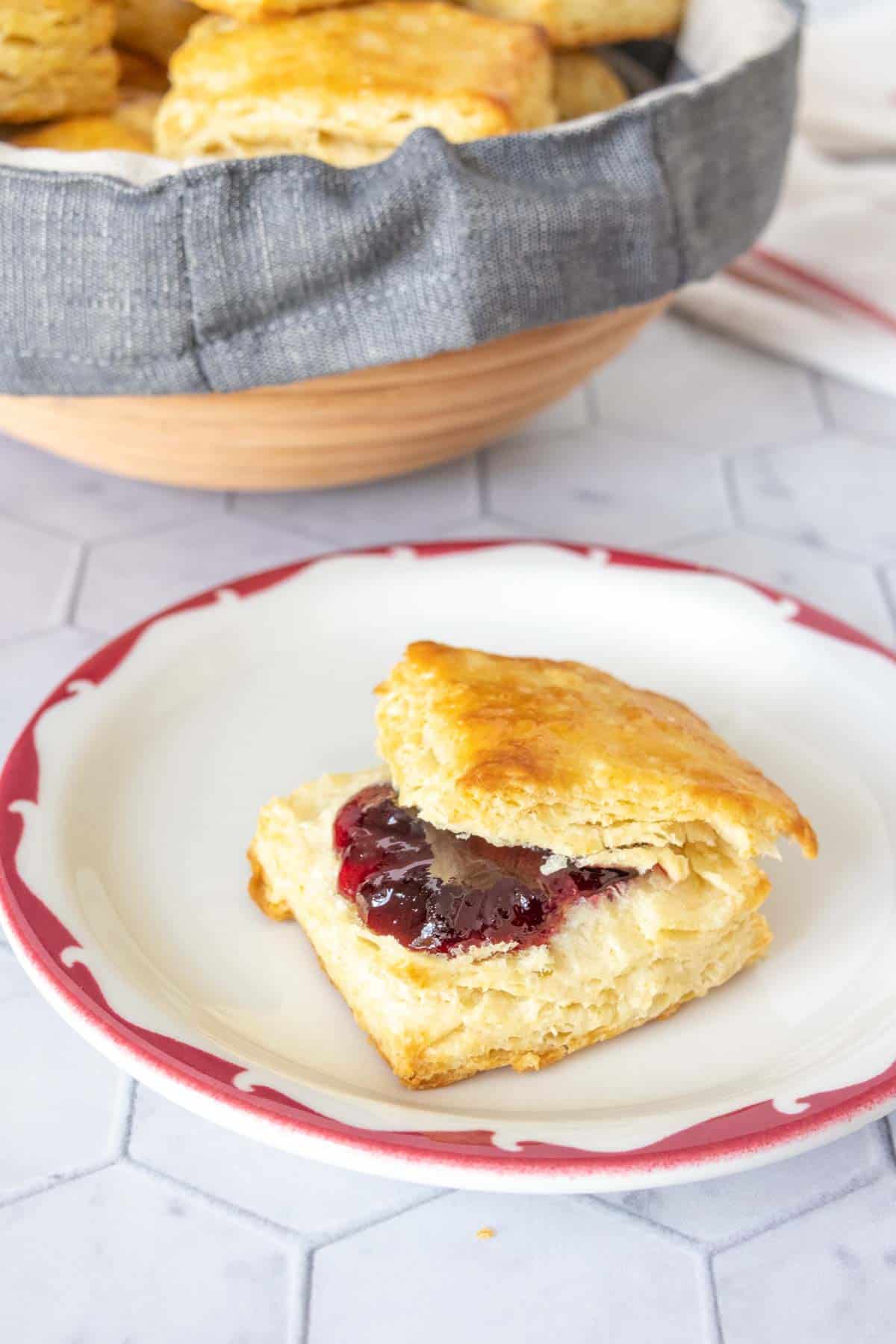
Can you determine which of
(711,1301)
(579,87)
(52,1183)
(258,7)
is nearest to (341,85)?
(258,7)

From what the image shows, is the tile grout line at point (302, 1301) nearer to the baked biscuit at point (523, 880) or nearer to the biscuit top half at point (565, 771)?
the baked biscuit at point (523, 880)

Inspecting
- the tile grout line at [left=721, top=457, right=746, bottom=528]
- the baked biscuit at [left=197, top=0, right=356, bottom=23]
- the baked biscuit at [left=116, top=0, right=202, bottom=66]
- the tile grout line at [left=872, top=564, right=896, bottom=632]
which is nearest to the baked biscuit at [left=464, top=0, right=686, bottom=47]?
the baked biscuit at [left=197, top=0, right=356, bottom=23]

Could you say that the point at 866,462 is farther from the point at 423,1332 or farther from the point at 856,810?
the point at 423,1332

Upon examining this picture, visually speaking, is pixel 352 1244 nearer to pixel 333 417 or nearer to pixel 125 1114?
pixel 125 1114

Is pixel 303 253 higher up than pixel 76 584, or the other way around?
pixel 303 253

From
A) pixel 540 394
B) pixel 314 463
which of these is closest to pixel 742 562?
pixel 540 394
